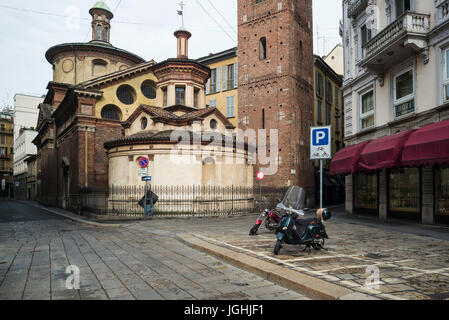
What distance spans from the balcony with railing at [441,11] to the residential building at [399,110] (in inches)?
1.4

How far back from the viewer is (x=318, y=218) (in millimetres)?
7539

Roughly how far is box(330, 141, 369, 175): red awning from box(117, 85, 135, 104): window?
65.0 ft

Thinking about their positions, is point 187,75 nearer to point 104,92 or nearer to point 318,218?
point 104,92

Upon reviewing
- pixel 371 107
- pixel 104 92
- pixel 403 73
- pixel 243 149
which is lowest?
pixel 243 149

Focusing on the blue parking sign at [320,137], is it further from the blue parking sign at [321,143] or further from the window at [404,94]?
the window at [404,94]

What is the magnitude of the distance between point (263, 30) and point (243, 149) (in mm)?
11229

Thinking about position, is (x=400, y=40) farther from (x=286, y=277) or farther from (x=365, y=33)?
(x=286, y=277)

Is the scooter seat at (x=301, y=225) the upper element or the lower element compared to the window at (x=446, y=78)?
lower

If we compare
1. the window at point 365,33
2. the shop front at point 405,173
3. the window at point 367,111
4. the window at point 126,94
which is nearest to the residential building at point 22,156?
the window at point 126,94

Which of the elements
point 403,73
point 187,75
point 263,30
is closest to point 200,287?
point 403,73

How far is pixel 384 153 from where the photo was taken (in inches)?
525

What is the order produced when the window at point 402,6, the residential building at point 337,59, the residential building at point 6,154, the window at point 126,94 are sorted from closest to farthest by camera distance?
the window at point 402,6 → the window at point 126,94 → the residential building at point 337,59 → the residential building at point 6,154

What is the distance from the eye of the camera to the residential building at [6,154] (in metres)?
74.2

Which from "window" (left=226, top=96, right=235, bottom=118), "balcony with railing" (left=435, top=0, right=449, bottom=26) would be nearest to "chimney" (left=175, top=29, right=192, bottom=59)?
"window" (left=226, top=96, right=235, bottom=118)
